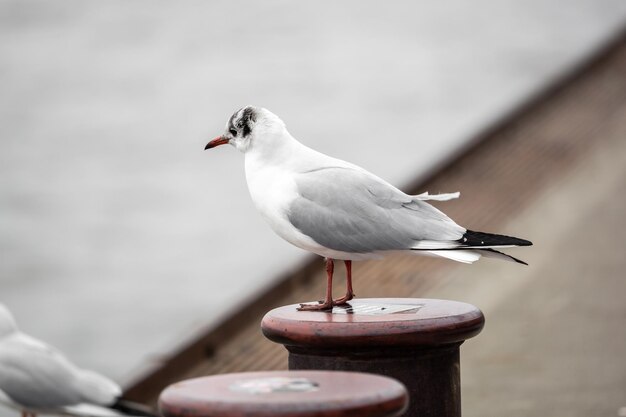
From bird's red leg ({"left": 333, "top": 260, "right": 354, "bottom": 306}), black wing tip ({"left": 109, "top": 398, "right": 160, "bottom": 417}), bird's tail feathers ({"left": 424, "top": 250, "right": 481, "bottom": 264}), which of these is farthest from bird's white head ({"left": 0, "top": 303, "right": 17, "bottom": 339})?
bird's tail feathers ({"left": 424, "top": 250, "right": 481, "bottom": 264})

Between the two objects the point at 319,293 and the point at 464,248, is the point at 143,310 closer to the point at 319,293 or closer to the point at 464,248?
the point at 319,293

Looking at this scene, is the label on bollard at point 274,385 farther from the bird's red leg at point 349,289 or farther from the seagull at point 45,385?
the seagull at point 45,385

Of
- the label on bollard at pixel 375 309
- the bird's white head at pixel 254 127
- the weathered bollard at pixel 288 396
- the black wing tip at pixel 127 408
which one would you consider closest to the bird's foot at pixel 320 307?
the label on bollard at pixel 375 309

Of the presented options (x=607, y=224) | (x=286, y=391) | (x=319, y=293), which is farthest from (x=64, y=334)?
(x=286, y=391)

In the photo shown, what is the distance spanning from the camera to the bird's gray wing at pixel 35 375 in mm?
3564

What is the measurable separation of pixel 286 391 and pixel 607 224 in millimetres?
4417

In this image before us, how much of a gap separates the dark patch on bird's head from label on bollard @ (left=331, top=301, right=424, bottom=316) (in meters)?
0.53

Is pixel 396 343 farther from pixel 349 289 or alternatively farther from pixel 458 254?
pixel 349 289

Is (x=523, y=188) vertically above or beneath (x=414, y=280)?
above

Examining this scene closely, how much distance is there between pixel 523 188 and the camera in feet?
22.2

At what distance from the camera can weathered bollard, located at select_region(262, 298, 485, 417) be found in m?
2.66

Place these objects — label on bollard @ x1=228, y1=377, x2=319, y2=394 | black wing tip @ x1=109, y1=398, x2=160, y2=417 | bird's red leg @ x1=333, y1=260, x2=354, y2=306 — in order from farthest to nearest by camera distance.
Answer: black wing tip @ x1=109, y1=398, x2=160, y2=417 → bird's red leg @ x1=333, y1=260, x2=354, y2=306 → label on bollard @ x1=228, y1=377, x2=319, y2=394

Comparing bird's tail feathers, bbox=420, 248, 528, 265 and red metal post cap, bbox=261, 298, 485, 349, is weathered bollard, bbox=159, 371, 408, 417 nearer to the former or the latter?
red metal post cap, bbox=261, 298, 485, 349

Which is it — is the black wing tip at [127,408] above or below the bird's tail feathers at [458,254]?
below
